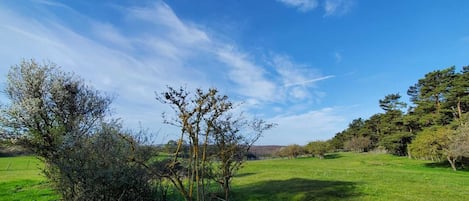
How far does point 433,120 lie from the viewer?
2127 inches

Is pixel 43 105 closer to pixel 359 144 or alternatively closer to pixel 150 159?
pixel 150 159

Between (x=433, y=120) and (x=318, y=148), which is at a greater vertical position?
(x=433, y=120)

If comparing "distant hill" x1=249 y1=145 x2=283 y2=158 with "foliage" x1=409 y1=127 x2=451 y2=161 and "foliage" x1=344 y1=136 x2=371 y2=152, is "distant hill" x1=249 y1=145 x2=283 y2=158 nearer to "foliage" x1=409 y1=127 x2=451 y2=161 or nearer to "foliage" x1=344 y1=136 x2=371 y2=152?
"foliage" x1=344 y1=136 x2=371 y2=152

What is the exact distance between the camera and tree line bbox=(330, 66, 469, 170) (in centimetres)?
3972

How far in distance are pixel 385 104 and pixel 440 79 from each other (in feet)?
59.8

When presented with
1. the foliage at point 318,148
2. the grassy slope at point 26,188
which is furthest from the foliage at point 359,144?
the grassy slope at point 26,188

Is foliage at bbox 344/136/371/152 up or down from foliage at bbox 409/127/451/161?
up

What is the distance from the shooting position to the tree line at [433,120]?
39719 millimetres

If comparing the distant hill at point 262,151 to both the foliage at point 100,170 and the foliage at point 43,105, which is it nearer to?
the foliage at point 100,170

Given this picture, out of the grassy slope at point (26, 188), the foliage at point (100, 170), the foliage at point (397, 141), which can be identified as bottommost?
the grassy slope at point (26, 188)

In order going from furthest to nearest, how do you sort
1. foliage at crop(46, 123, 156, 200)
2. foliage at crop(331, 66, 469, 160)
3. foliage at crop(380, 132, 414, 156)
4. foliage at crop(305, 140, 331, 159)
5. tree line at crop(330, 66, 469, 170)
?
1. foliage at crop(305, 140, 331, 159)
2. foliage at crop(380, 132, 414, 156)
3. foliage at crop(331, 66, 469, 160)
4. tree line at crop(330, 66, 469, 170)
5. foliage at crop(46, 123, 156, 200)

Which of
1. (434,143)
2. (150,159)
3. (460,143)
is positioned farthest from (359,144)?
(150,159)

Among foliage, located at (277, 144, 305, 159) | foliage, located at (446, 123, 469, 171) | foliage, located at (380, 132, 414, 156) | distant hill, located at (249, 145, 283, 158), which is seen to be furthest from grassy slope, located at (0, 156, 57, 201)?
foliage, located at (380, 132, 414, 156)

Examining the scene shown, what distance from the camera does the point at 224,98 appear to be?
16.6 feet
